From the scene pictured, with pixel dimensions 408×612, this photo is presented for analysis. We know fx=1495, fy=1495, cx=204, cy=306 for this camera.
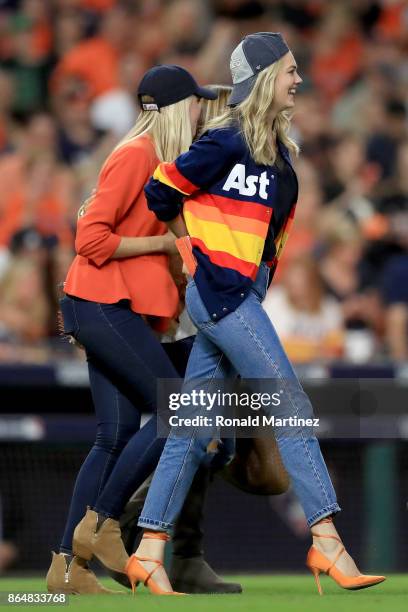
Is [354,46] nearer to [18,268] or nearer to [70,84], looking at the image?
[70,84]

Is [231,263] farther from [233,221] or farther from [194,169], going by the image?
[194,169]

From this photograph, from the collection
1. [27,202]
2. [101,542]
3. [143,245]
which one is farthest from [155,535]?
[27,202]

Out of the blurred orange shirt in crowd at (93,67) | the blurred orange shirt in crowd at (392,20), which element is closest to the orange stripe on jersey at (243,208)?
the blurred orange shirt in crowd at (93,67)

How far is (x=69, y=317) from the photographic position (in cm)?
572

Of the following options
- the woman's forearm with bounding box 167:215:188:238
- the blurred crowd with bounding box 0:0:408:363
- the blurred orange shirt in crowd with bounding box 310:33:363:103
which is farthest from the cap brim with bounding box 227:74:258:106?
the blurred orange shirt in crowd with bounding box 310:33:363:103

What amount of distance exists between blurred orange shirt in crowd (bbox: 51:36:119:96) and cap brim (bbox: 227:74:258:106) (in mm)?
7398

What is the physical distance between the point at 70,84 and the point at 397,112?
288cm

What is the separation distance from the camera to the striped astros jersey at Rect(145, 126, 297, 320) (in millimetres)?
5211

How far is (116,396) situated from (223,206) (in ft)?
2.98

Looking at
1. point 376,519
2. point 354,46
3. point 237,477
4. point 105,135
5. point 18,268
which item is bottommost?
point 376,519

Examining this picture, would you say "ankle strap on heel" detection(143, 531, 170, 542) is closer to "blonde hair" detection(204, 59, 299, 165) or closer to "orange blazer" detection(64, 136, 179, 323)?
"orange blazer" detection(64, 136, 179, 323)

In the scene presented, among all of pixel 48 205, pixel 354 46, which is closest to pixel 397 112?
pixel 354 46

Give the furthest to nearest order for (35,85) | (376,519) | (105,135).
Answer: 1. (35,85)
2. (105,135)
3. (376,519)

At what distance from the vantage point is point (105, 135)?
1214 cm
